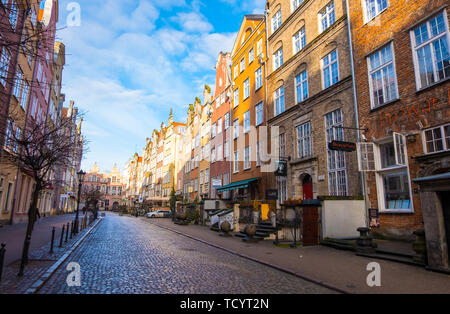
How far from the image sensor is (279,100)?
22.2 metres

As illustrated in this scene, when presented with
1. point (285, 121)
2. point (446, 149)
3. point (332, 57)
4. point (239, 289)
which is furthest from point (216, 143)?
point (239, 289)

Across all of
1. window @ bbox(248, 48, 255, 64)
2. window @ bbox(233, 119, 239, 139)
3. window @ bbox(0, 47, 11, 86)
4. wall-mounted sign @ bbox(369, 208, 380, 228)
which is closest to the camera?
window @ bbox(0, 47, 11, 86)

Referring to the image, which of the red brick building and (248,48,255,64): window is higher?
(248,48,255,64): window

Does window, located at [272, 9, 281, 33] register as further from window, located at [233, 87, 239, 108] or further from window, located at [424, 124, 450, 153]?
window, located at [424, 124, 450, 153]

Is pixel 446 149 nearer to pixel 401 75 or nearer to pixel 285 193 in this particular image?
pixel 401 75

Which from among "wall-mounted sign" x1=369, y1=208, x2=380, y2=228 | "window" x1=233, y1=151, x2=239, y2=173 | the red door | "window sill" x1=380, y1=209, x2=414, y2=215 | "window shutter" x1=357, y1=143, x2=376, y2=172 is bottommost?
"wall-mounted sign" x1=369, y1=208, x2=380, y2=228

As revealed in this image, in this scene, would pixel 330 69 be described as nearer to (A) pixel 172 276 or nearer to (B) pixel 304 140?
(B) pixel 304 140

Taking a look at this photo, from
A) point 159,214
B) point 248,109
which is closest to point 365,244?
point 248,109

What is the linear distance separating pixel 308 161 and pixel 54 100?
108 ft

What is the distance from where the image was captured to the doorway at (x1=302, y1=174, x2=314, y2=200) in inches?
689

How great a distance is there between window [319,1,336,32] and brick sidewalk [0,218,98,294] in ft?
59.1

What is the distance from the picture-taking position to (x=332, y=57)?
16922mm

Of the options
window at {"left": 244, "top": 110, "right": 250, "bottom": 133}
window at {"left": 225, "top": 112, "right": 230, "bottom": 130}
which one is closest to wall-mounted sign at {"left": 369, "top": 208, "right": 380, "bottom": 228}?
window at {"left": 244, "top": 110, "right": 250, "bottom": 133}

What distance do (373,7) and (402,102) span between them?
560cm
